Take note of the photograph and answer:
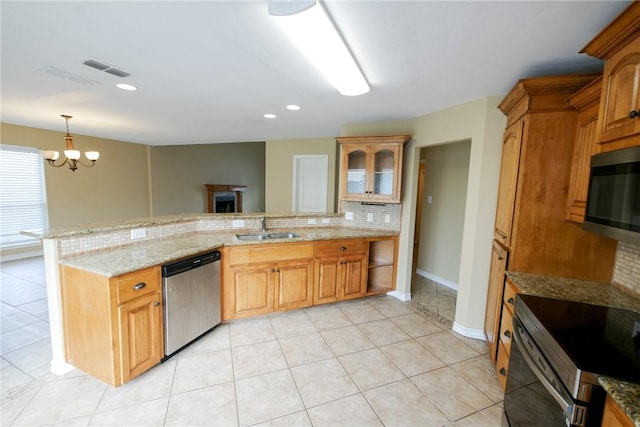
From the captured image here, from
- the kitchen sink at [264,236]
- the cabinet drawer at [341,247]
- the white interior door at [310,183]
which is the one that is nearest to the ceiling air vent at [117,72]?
the kitchen sink at [264,236]

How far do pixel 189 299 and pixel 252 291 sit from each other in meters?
0.67

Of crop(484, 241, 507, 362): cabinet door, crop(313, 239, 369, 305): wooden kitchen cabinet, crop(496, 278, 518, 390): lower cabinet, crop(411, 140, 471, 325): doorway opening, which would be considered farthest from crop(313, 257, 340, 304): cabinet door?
crop(496, 278, 518, 390): lower cabinet

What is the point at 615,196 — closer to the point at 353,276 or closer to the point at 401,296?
the point at 353,276

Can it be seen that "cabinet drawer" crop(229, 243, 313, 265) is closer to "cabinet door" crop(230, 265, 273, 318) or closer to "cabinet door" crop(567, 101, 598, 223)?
"cabinet door" crop(230, 265, 273, 318)

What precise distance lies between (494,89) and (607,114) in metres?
1.11

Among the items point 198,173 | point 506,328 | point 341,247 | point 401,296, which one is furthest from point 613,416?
point 198,173

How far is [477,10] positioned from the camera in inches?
52.3

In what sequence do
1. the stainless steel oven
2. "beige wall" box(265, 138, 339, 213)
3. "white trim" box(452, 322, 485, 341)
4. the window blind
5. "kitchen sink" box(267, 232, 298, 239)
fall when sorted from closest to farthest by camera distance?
the stainless steel oven, "white trim" box(452, 322, 485, 341), "kitchen sink" box(267, 232, 298, 239), the window blind, "beige wall" box(265, 138, 339, 213)

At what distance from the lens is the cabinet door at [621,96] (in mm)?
1229

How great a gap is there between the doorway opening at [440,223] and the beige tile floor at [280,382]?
1197 mm

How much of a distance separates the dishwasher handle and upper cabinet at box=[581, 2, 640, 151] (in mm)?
2871

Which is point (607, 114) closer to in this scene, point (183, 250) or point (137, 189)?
point (183, 250)

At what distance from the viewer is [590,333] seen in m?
1.20

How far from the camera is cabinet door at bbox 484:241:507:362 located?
2.12 meters
